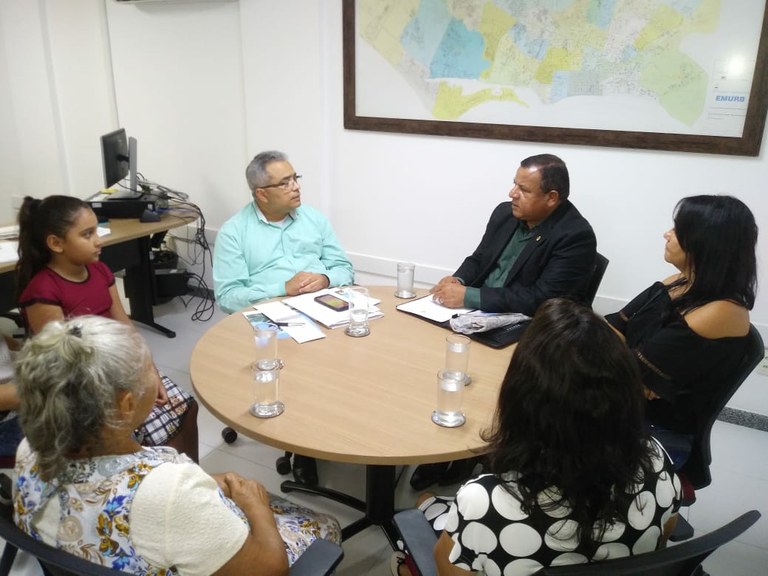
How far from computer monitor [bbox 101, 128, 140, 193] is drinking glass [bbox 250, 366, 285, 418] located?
238cm

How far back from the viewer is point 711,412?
1557mm

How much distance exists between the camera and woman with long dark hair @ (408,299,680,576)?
961mm

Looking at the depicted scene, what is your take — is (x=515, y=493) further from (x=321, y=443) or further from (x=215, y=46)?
(x=215, y=46)

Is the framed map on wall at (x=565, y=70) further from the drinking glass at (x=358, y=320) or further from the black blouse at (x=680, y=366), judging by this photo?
the drinking glass at (x=358, y=320)

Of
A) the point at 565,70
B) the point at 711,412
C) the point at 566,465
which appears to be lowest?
the point at 711,412

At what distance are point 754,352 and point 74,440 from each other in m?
1.58

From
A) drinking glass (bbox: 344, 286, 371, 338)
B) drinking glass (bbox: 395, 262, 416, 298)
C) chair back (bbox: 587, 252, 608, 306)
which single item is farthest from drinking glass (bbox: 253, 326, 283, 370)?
chair back (bbox: 587, 252, 608, 306)

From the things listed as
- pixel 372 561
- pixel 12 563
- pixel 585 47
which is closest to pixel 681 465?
pixel 372 561

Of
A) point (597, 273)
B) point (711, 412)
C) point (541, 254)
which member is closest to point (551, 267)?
point (541, 254)

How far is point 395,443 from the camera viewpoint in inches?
52.9

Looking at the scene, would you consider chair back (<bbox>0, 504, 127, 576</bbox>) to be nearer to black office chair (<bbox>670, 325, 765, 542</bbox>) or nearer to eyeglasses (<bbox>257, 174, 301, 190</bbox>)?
black office chair (<bbox>670, 325, 765, 542</bbox>)

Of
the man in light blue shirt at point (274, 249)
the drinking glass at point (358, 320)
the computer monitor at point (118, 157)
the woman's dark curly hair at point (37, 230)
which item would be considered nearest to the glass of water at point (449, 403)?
the drinking glass at point (358, 320)

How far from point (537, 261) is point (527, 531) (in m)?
1.45

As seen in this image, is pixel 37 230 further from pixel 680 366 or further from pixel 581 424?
pixel 680 366
